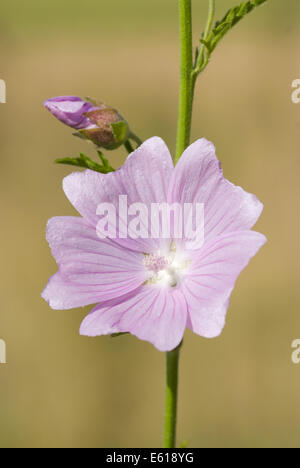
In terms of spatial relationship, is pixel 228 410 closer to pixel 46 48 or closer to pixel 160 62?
pixel 160 62

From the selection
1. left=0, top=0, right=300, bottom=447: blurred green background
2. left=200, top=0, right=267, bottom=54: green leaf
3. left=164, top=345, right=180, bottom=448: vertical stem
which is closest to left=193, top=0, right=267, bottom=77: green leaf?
left=200, top=0, right=267, bottom=54: green leaf

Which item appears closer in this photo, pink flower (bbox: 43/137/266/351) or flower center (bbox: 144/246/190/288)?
pink flower (bbox: 43/137/266/351)

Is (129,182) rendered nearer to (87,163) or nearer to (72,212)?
(87,163)

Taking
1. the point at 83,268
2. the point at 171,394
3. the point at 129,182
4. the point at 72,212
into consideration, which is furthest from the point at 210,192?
the point at 72,212

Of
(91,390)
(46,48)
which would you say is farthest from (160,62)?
(91,390)

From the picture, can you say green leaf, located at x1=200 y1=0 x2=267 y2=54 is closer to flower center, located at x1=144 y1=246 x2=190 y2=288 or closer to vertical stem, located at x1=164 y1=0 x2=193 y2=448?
vertical stem, located at x1=164 y1=0 x2=193 y2=448
